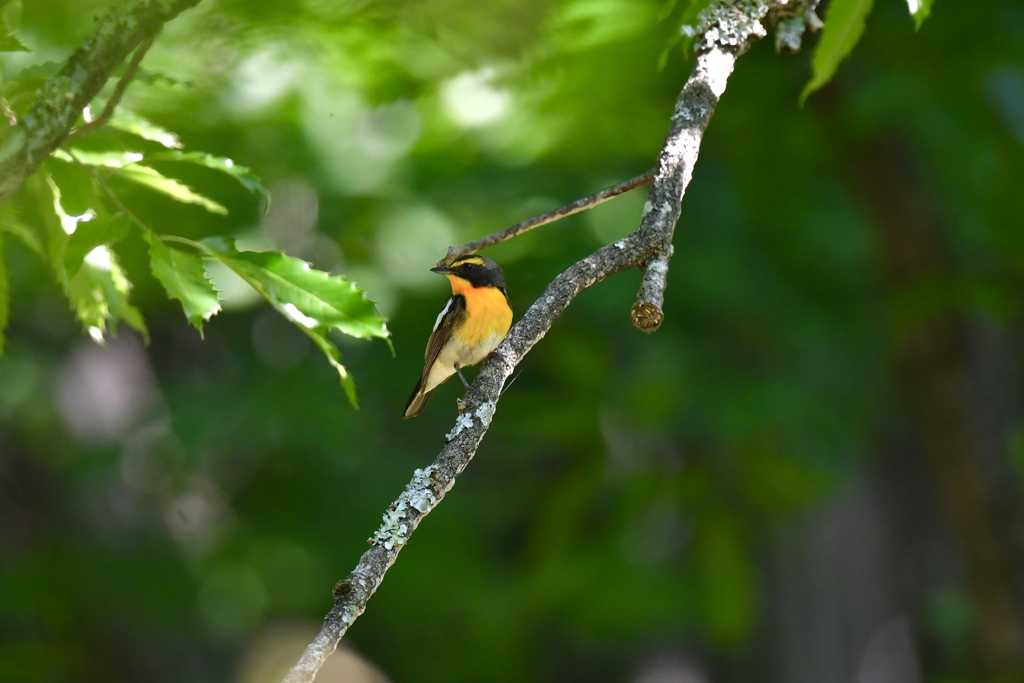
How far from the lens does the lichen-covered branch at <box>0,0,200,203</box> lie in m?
2.04

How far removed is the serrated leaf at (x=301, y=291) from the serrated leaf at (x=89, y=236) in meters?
0.22

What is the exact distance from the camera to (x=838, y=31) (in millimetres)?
2619

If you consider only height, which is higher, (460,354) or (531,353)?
(460,354)

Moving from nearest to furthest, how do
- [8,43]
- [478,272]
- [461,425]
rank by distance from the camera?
1. [461,425]
2. [8,43]
3. [478,272]

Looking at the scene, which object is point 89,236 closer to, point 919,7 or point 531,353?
point 919,7

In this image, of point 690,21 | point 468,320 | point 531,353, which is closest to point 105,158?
point 690,21

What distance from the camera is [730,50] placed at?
280 centimetres

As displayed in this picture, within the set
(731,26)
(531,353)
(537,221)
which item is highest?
(731,26)

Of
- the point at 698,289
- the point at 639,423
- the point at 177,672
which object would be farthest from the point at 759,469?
the point at 177,672

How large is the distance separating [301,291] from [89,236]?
523mm

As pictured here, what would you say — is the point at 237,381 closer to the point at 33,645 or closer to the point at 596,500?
the point at 596,500

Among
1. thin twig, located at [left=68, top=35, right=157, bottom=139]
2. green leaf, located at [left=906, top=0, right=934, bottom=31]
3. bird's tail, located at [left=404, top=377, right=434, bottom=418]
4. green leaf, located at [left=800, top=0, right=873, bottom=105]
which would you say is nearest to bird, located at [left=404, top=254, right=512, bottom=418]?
bird's tail, located at [left=404, top=377, right=434, bottom=418]

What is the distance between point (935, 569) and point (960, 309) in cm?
689

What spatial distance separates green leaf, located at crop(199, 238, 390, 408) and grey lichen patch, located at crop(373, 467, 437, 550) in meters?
0.57
